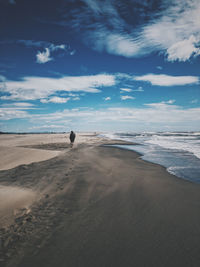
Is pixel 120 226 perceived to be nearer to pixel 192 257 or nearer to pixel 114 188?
pixel 192 257

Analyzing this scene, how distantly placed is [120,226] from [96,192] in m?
2.06

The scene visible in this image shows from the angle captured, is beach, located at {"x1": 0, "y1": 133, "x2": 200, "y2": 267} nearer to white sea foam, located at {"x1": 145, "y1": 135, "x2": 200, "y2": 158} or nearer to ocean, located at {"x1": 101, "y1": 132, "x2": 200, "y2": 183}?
ocean, located at {"x1": 101, "y1": 132, "x2": 200, "y2": 183}

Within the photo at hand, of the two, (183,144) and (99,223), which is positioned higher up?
(183,144)

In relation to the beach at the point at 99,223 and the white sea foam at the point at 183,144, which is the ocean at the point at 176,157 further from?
the beach at the point at 99,223

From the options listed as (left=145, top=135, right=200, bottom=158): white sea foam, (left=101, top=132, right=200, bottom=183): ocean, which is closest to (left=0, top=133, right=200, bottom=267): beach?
(left=101, top=132, right=200, bottom=183): ocean

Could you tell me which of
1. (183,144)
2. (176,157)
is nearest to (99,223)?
(176,157)

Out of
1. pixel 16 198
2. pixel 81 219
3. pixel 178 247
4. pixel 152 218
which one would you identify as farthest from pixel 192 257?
pixel 16 198

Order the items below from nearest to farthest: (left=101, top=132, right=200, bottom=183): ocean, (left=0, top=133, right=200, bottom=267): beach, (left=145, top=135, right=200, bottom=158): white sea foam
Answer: (left=0, top=133, right=200, bottom=267): beach
(left=101, top=132, right=200, bottom=183): ocean
(left=145, top=135, right=200, bottom=158): white sea foam

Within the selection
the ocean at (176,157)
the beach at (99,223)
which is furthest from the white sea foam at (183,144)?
the beach at (99,223)

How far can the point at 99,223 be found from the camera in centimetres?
359

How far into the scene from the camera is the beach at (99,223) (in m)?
2.63

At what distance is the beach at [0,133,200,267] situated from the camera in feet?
8.63

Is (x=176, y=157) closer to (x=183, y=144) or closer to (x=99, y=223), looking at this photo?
(x=99, y=223)

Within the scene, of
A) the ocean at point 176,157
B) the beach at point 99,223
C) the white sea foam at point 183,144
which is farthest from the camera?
the white sea foam at point 183,144
